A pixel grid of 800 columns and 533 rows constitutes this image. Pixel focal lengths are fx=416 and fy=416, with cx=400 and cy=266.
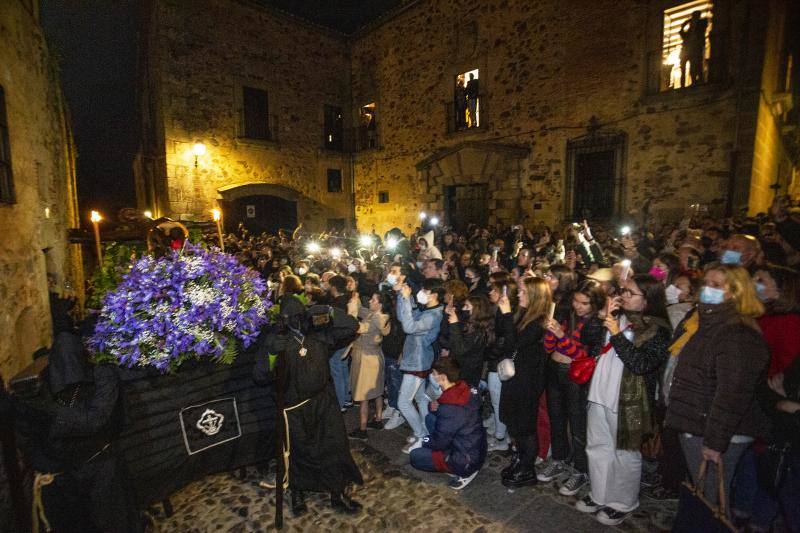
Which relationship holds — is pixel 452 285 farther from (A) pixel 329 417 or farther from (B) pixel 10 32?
(B) pixel 10 32

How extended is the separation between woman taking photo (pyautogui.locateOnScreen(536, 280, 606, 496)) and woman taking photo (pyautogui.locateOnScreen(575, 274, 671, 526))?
10.3 inches

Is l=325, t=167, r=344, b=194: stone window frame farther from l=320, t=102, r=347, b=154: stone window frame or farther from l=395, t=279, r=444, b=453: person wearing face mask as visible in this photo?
l=395, t=279, r=444, b=453: person wearing face mask

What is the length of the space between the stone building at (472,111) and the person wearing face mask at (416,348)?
8603 millimetres

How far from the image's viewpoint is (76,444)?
2738mm

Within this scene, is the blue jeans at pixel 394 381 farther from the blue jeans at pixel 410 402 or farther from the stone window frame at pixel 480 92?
the stone window frame at pixel 480 92

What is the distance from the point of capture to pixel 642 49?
10.5 m

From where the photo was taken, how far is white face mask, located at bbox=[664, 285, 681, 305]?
4211 mm

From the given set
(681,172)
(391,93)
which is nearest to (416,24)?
(391,93)

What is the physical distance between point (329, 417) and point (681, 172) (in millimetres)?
10549

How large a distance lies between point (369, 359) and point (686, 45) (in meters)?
10.9

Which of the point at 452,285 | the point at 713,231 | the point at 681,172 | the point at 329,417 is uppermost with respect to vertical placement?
the point at 681,172

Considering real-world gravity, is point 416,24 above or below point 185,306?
above

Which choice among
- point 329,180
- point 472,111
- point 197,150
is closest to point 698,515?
point 472,111

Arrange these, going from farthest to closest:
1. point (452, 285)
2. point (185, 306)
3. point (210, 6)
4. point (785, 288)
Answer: point (210, 6) < point (452, 285) < point (185, 306) < point (785, 288)
